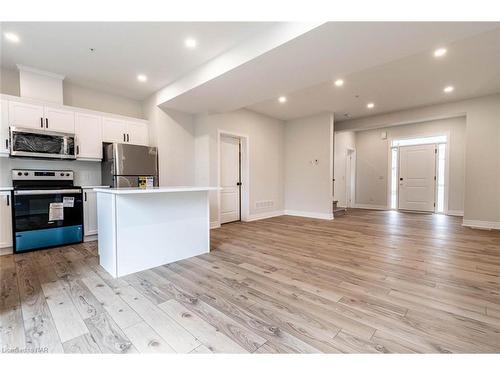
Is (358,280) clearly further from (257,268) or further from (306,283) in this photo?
(257,268)

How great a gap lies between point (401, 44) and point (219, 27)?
A: 6.39ft

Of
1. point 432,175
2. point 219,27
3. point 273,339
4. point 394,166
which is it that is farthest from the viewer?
point 394,166

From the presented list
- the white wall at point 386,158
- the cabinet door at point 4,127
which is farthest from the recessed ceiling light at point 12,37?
the white wall at point 386,158

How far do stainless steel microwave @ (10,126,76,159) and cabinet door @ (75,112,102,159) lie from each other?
0.49ft

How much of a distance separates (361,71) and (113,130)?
14.2ft

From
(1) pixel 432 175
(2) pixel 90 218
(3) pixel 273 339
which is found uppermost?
(1) pixel 432 175

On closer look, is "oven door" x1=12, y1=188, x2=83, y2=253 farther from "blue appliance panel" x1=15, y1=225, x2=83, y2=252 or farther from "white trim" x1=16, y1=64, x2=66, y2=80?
"white trim" x1=16, y1=64, x2=66, y2=80

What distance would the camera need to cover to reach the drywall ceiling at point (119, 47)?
2.53 meters

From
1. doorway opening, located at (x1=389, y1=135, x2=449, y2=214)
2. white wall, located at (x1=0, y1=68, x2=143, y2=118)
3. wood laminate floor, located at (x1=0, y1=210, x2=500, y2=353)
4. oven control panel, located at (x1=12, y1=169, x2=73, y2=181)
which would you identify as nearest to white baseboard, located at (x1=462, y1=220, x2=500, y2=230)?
wood laminate floor, located at (x1=0, y1=210, x2=500, y2=353)

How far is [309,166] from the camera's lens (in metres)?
6.18

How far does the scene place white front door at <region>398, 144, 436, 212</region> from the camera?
21.9 feet

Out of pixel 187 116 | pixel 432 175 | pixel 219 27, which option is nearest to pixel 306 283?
pixel 219 27

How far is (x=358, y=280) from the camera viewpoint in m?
2.30
